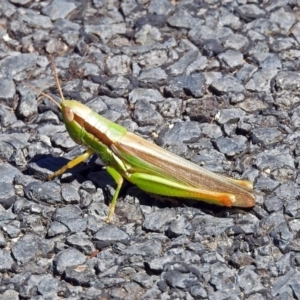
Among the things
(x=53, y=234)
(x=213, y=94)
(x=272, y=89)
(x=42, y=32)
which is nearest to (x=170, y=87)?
(x=213, y=94)

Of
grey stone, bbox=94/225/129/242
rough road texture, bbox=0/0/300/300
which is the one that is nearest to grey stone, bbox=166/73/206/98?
rough road texture, bbox=0/0/300/300

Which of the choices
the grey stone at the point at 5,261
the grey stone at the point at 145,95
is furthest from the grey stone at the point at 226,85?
the grey stone at the point at 5,261

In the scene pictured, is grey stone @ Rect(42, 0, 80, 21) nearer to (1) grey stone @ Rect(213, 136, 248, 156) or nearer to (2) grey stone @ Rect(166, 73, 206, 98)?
(2) grey stone @ Rect(166, 73, 206, 98)

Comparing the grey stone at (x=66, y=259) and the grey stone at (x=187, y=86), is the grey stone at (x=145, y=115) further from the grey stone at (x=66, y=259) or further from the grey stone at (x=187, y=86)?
the grey stone at (x=66, y=259)

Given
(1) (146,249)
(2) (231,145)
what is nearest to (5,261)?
(1) (146,249)

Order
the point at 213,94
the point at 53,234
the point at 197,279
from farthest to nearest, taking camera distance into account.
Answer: the point at 213,94, the point at 53,234, the point at 197,279

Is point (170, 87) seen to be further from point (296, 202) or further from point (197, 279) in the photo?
point (197, 279)

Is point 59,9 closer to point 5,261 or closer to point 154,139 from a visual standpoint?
point 154,139
